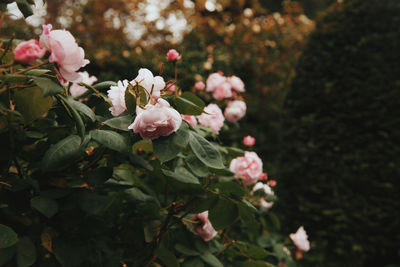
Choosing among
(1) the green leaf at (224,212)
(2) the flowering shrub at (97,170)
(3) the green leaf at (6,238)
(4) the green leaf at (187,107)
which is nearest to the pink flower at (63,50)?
(2) the flowering shrub at (97,170)

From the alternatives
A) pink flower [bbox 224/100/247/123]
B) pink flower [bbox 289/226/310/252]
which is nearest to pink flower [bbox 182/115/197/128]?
pink flower [bbox 224/100/247/123]

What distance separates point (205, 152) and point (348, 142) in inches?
101

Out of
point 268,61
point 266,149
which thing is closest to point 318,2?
point 268,61

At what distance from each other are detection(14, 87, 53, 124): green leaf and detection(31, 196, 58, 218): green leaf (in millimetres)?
221

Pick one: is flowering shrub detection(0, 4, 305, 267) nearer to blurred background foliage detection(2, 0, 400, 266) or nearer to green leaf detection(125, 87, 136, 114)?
green leaf detection(125, 87, 136, 114)

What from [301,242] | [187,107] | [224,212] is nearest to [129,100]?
[187,107]

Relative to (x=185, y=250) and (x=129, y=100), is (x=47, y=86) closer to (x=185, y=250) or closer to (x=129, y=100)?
(x=129, y=100)

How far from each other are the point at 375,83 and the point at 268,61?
2195 millimetres

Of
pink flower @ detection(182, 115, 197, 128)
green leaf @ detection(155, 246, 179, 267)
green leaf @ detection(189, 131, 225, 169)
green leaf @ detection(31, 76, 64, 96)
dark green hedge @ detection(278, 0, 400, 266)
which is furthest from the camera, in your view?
dark green hedge @ detection(278, 0, 400, 266)

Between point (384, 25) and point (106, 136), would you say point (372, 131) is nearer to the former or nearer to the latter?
point (384, 25)

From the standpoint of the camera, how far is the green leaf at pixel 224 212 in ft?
3.72

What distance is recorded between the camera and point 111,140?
843 mm

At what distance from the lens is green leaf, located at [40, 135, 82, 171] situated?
85 centimetres

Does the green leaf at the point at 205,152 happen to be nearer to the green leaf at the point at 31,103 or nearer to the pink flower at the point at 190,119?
the pink flower at the point at 190,119
